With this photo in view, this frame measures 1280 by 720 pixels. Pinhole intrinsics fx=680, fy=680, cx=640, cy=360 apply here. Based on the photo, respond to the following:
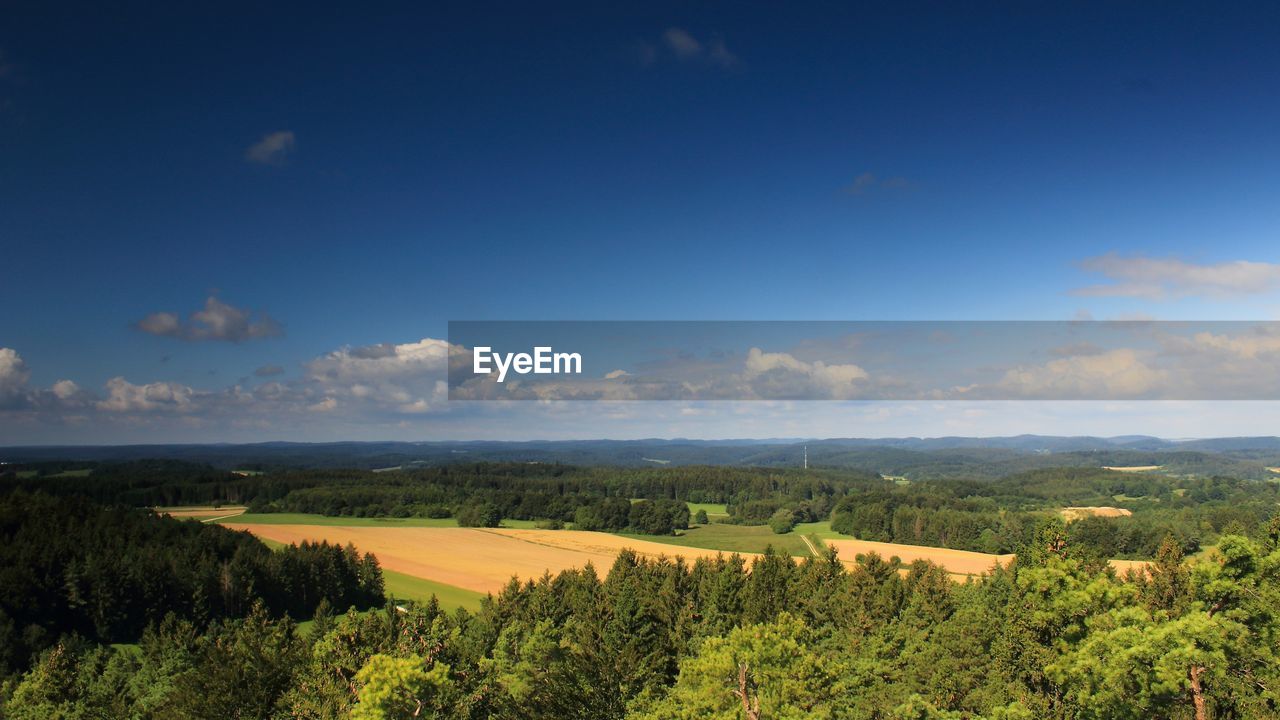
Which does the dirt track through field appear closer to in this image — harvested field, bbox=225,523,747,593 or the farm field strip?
harvested field, bbox=225,523,747,593

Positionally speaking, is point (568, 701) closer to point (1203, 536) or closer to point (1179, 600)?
point (1179, 600)

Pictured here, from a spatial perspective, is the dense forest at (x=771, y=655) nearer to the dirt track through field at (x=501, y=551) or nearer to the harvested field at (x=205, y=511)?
the dirt track through field at (x=501, y=551)

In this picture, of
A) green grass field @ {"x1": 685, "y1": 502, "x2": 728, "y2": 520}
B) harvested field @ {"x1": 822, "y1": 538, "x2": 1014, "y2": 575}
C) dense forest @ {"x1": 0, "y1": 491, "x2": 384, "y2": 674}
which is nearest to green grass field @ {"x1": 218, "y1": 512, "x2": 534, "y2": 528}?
dense forest @ {"x1": 0, "y1": 491, "x2": 384, "y2": 674}

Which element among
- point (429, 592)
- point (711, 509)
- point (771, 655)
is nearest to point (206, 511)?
point (429, 592)

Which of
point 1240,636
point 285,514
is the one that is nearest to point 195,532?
point 285,514

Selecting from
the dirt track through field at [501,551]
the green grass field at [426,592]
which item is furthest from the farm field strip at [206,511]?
the green grass field at [426,592]

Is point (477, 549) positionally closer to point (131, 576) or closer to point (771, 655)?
point (131, 576)

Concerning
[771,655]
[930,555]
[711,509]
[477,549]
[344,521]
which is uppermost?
[771,655]
